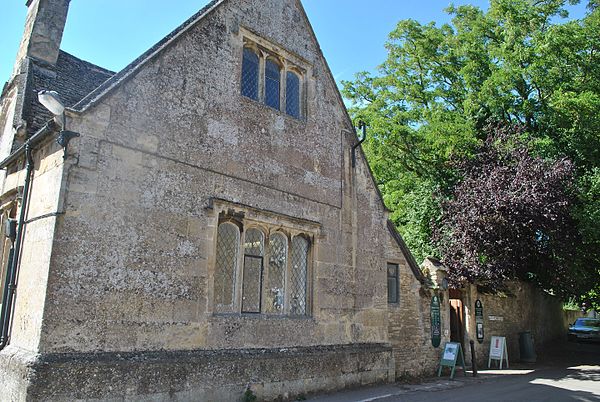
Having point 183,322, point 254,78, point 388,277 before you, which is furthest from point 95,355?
point 388,277

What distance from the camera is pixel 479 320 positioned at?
16266 millimetres

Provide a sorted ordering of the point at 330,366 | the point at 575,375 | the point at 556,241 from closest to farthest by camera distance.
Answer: the point at 330,366
the point at 575,375
the point at 556,241

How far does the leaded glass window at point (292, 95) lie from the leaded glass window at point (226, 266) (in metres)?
3.50

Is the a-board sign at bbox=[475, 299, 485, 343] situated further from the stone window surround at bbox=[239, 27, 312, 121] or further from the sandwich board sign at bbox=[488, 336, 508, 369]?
the stone window surround at bbox=[239, 27, 312, 121]

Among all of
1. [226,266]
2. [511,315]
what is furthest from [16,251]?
[511,315]

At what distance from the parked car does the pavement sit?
1210 centimetres

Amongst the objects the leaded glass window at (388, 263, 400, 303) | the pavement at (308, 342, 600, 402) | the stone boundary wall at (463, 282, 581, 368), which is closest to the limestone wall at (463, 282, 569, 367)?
the stone boundary wall at (463, 282, 581, 368)

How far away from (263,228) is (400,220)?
13.9 m

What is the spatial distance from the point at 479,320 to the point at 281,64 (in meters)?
10.9

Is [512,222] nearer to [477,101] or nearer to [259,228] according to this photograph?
[477,101]

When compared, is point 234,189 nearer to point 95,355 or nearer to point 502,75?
point 95,355

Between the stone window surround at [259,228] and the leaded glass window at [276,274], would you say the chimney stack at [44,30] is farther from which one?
the leaded glass window at [276,274]

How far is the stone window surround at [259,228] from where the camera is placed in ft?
29.3

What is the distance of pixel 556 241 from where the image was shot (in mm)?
16172
